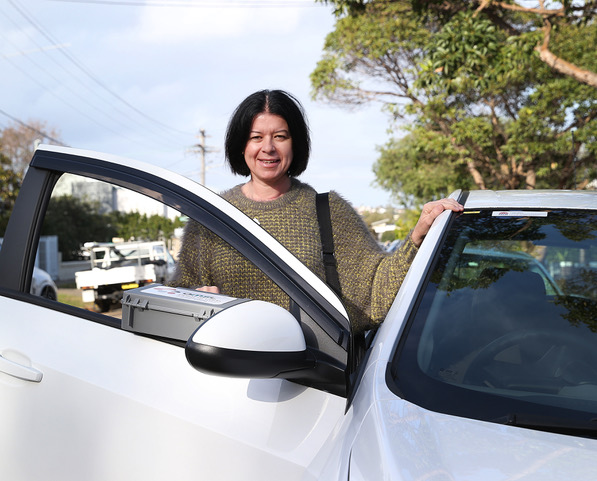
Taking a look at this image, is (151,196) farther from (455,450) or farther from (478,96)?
(478,96)

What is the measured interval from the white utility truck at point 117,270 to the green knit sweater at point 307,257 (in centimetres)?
783

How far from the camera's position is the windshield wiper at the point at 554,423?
1.13 meters

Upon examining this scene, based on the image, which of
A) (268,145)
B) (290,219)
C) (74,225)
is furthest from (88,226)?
(290,219)

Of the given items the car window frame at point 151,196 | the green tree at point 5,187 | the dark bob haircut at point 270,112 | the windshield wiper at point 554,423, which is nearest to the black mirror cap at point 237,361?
the car window frame at point 151,196

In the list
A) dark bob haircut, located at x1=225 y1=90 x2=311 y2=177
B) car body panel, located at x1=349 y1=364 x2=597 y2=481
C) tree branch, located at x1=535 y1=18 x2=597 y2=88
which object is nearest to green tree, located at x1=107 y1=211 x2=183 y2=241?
tree branch, located at x1=535 y1=18 x2=597 y2=88

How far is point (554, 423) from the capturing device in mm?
1146

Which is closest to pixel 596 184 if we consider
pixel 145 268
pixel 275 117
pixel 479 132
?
pixel 479 132

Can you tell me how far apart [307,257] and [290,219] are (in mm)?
184

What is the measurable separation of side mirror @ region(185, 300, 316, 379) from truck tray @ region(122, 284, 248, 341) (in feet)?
0.46

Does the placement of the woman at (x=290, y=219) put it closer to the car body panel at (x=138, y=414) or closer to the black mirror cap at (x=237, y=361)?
the car body panel at (x=138, y=414)

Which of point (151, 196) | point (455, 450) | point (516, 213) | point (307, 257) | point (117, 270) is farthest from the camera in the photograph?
point (117, 270)

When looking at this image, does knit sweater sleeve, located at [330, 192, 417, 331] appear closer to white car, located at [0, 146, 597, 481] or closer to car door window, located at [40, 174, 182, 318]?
white car, located at [0, 146, 597, 481]

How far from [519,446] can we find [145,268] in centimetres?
1285

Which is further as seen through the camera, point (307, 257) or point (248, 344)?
point (307, 257)
